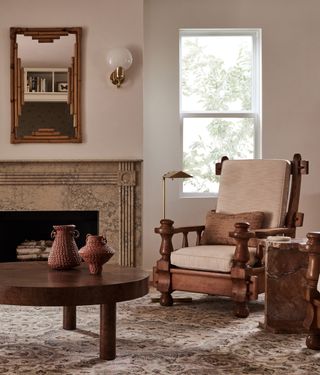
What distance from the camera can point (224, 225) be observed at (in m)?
4.97

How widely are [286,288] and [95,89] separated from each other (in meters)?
2.73

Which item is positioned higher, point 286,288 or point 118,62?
point 118,62

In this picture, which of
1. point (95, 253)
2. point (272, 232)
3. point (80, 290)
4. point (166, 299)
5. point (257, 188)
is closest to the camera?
point (80, 290)

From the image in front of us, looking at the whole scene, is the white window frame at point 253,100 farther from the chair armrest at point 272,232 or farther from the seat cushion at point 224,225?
the chair armrest at point 272,232

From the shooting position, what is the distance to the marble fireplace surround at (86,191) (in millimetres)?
5836

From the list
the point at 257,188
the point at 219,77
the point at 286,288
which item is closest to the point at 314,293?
the point at 286,288

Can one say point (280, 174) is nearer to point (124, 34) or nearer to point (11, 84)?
point (124, 34)

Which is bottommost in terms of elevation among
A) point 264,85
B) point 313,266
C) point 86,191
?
point 313,266

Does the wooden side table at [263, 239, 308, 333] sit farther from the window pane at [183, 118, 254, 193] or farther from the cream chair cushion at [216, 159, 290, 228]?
the window pane at [183, 118, 254, 193]

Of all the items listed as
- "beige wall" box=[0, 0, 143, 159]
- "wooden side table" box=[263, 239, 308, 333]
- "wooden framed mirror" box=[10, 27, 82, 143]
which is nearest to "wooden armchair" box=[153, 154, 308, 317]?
"wooden side table" box=[263, 239, 308, 333]

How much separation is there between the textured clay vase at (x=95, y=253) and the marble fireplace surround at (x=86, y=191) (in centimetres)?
229

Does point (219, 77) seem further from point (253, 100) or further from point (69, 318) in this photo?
point (69, 318)

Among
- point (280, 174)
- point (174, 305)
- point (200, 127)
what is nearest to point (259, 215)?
point (280, 174)

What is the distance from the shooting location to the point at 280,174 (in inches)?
198
